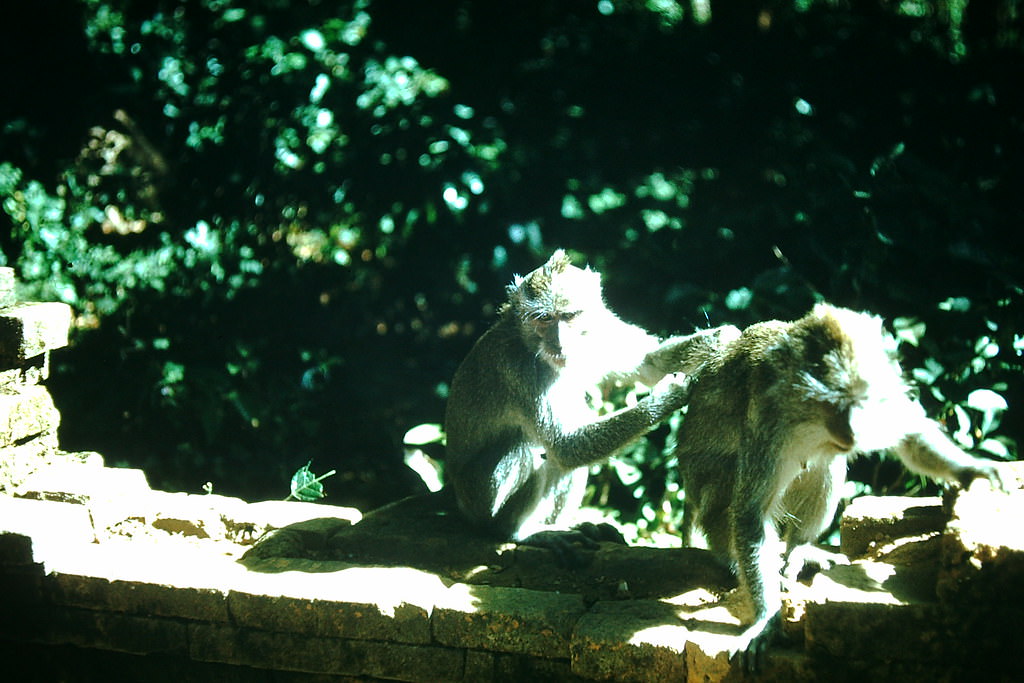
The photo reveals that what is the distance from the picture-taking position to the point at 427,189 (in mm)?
6082

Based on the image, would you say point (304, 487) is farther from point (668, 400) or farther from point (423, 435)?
point (668, 400)

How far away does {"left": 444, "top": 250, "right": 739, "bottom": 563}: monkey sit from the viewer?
4.29m

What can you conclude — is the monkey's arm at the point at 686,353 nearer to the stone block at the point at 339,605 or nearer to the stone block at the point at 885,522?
the stone block at the point at 885,522

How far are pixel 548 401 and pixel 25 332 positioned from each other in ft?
9.15

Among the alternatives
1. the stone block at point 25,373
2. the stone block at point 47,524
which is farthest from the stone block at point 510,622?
the stone block at point 25,373

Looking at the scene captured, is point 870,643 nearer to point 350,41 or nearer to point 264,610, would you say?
point 264,610

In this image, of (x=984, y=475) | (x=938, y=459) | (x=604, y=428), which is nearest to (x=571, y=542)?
(x=604, y=428)

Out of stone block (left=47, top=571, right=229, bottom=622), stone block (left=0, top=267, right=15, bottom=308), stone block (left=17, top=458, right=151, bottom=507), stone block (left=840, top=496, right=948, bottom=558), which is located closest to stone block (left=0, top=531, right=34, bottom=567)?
stone block (left=47, top=571, right=229, bottom=622)

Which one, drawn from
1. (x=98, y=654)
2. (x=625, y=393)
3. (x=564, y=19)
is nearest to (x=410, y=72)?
(x=564, y=19)

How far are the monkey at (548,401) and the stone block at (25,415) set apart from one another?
2237mm

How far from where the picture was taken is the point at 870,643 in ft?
10.4

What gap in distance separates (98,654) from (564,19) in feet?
16.4

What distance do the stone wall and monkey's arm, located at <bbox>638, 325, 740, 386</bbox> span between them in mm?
921

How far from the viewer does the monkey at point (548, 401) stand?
429 cm
